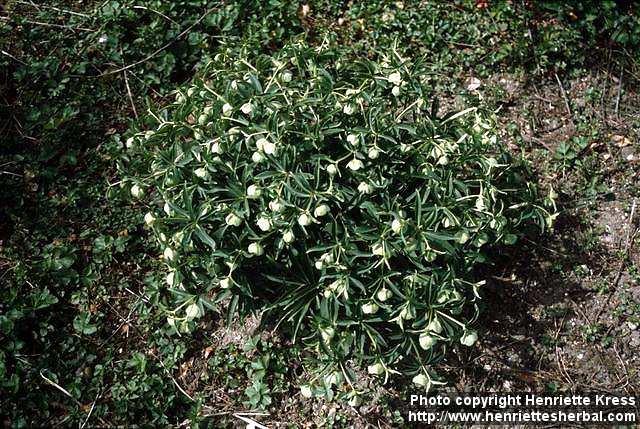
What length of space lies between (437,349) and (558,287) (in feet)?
3.07

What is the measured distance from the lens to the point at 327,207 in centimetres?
302

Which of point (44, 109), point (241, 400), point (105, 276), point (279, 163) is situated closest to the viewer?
point (279, 163)

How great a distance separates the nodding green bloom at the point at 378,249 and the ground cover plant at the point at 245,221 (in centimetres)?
11

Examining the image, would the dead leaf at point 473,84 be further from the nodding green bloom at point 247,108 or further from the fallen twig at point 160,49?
the nodding green bloom at point 247,108

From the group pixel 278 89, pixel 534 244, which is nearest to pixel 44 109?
pixel 278 89

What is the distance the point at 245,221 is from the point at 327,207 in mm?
386

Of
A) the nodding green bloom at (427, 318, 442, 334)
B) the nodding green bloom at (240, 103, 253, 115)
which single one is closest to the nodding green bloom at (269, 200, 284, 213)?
the nodding green bloom at (240, 103, 253, 115)

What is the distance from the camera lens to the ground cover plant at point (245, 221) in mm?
3580

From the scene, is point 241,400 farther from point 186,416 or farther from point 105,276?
point 105,276

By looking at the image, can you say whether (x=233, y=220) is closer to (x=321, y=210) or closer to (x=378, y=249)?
(x=321, y=210)

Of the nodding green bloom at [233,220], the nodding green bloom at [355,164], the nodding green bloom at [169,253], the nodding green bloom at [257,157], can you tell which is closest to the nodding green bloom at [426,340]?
the nodding green bloom at [355,164]

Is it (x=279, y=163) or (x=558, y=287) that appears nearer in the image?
(x=279, y=163)

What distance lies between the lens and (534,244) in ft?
13.6

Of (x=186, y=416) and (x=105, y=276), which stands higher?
(x=105, y=276)
